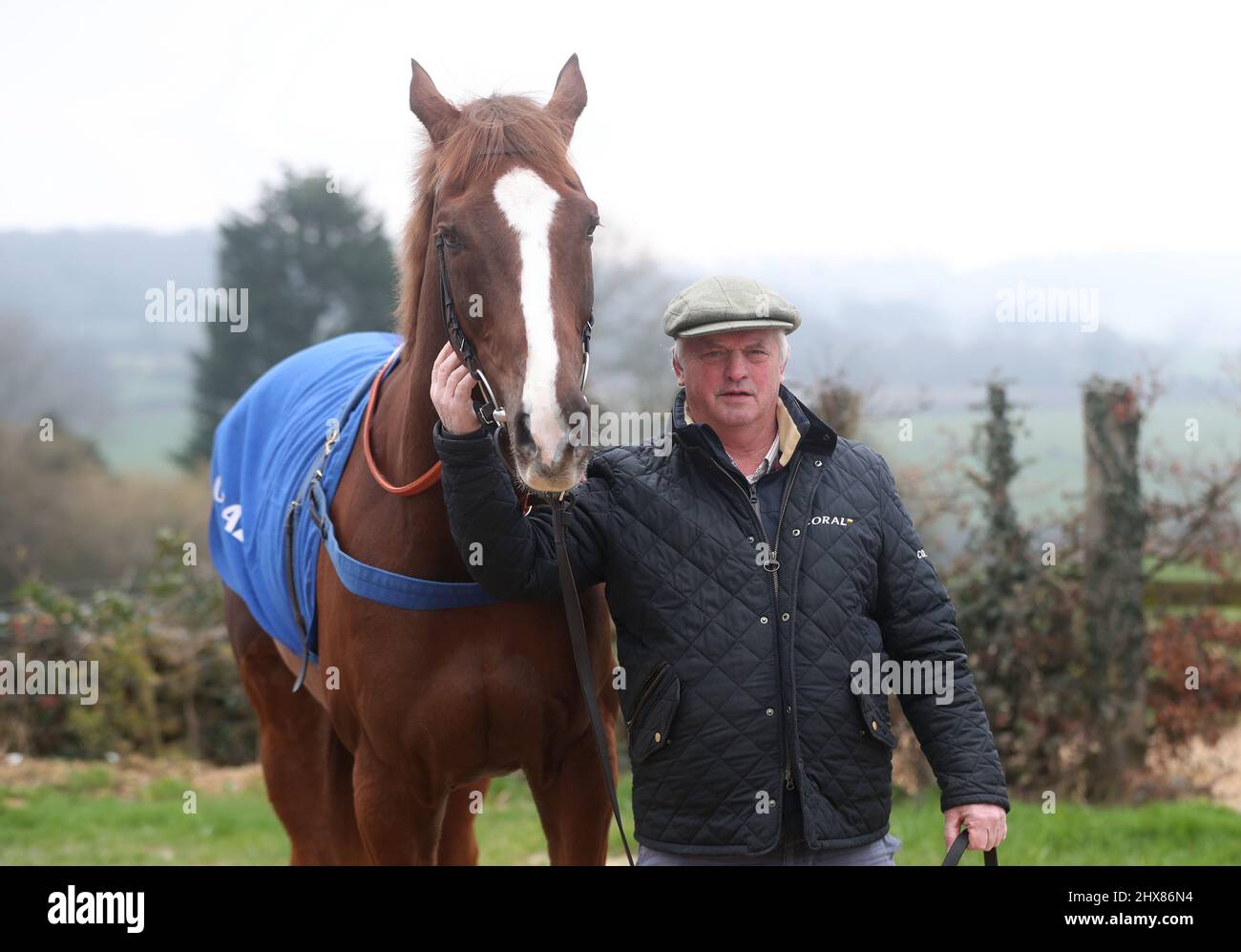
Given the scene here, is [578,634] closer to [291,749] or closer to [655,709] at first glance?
[655,709]

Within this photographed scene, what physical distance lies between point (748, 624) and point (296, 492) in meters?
1.81

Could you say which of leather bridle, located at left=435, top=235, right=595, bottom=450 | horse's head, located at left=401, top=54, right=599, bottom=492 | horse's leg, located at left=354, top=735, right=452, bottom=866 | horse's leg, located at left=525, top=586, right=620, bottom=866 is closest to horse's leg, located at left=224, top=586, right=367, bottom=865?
horse's leg, located at left=354, top=735, right=452, bottom=866

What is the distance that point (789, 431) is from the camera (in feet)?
9.64

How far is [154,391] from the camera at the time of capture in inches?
972

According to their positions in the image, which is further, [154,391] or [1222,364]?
[154,391]

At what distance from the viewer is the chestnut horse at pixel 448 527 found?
2.53m

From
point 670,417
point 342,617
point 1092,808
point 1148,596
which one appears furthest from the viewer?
point 1148,596

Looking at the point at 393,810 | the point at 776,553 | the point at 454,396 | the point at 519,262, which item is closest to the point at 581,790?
the point at 393,810

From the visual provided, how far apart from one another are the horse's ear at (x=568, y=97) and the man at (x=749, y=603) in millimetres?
562

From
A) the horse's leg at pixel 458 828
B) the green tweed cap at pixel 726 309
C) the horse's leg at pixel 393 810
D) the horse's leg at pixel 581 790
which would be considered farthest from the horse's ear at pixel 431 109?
the horse's leg at pixel 458 828

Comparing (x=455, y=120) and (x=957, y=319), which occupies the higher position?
(x=957, y=319)

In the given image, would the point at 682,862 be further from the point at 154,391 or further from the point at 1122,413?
the point at 154,391
